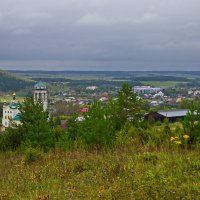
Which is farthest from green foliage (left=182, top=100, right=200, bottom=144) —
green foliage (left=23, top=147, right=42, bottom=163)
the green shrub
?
the green shrub

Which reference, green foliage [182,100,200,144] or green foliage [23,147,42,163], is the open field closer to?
green foliage [23,147,42,163]

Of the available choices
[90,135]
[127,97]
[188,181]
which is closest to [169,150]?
[188,181]

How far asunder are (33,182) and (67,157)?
2.07 m

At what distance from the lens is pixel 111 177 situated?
6629mm

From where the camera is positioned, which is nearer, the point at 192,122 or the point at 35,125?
the point at 192,122

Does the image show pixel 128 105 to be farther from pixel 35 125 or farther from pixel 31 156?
pixel 31 156

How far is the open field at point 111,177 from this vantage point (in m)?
5.42

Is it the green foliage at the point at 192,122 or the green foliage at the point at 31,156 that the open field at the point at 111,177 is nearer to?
the green foliage at the point at 31,156

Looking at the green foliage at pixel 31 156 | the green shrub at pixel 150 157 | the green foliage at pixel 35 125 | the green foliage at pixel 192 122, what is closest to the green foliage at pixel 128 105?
the green foliage at pixel 35 125

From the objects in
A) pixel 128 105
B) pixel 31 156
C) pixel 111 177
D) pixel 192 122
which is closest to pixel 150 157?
pixel 111 177

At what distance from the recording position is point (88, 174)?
705 cm

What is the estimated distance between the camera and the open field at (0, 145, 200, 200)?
17.8 feet

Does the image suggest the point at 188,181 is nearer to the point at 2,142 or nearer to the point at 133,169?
the point at 133,169

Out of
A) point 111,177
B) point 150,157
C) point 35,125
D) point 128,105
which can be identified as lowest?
point 35,125
